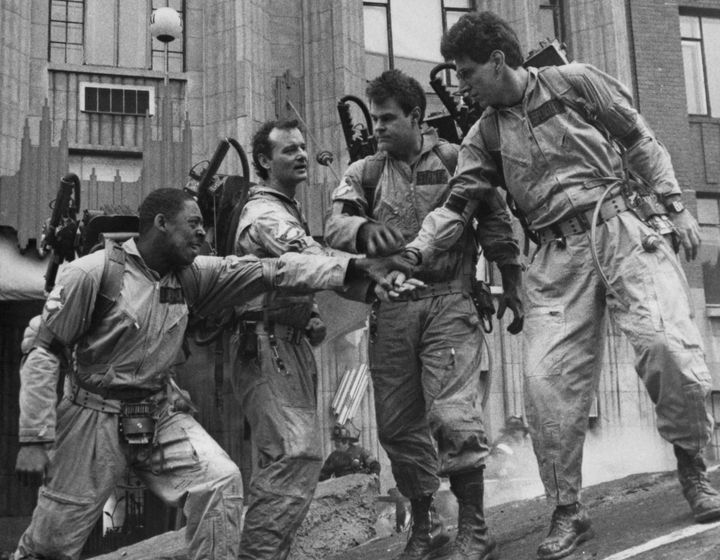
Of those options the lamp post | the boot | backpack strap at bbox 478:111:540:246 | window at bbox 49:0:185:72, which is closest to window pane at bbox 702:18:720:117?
window at bbox 49:0:185:72

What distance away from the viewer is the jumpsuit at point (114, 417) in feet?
17.7

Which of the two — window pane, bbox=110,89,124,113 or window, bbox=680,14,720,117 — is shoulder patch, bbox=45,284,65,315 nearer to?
window pane, bbox=110,89,124,113

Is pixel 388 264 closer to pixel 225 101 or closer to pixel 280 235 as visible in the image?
pixel 280 235

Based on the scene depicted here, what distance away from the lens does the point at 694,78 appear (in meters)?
19.8

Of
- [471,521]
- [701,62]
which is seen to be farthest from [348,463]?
[701,62]

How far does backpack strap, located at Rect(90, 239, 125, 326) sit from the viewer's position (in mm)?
5570

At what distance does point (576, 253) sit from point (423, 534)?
1.85 meters

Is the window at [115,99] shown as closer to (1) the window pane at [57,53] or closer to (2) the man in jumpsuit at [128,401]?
(1) the window pane at [57,53]

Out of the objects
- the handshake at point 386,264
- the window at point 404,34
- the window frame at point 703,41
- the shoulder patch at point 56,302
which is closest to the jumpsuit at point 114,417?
the shoulder patch at point 56,302

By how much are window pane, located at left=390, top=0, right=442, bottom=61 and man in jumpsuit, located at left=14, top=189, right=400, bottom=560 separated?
479 inches

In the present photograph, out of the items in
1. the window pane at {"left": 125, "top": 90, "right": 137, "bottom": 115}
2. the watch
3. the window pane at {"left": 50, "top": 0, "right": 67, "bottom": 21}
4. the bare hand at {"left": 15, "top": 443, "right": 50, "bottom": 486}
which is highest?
the window pane at {"left": 50, "top": 0, "right": 67, "bottom": 21}

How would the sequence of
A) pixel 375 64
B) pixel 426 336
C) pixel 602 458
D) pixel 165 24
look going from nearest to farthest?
pixel 426 336, pixel 165 24, pixel 602 458, pixel 375 64

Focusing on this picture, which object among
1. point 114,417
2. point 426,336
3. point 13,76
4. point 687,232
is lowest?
point 114,417

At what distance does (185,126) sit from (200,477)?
28.9 ft
